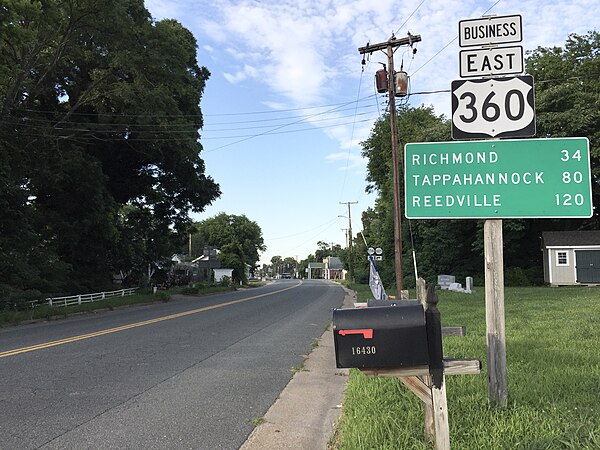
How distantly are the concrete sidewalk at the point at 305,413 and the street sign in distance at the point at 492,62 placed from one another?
156 inches

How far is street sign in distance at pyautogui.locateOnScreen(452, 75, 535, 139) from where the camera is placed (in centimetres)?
486

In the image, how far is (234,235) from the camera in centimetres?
9450

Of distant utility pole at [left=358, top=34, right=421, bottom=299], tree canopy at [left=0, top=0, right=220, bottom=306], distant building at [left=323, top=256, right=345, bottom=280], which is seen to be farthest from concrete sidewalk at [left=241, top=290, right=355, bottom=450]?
distant building at [left=323, top=256, right=345, bottom=280]

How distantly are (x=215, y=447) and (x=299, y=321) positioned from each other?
12.3 meters

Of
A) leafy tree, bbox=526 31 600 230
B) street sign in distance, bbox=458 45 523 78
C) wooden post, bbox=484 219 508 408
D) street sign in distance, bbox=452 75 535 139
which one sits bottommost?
wooden post, bbox=484 219 508 408

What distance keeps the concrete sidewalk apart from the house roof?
28635 millimetres

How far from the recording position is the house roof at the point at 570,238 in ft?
106

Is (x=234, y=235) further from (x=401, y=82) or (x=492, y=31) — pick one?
(x=492, y=31)

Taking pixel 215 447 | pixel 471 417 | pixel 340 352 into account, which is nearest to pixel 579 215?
pixel 471 417

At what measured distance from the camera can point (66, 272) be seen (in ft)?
85.0

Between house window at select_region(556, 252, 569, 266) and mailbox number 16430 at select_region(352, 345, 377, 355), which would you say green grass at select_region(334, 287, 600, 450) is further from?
house window at select_region(556, 252, 569, 266)

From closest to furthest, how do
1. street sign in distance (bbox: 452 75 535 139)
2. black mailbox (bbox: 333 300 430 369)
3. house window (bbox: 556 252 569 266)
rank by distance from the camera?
1. black mailbox (bbox: 333 300 430 369)
2. street sign in distance (bbox: 452 75 535 139)
3. house window (bbox: 556 252 569 266)

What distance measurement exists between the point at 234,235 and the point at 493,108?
90722 mm

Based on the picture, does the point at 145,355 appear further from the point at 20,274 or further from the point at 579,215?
the point at 20,274
